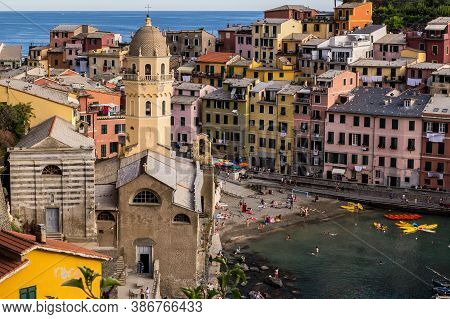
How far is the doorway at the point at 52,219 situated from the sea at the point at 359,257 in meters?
11.3

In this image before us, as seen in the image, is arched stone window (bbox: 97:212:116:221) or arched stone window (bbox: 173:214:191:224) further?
arched stone window (bbox: 173:214:191:224)

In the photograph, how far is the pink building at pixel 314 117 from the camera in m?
53.6

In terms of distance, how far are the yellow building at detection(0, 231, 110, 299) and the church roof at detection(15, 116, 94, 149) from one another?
10.4 m

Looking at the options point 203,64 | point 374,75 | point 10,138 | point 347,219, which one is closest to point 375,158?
point 347,219

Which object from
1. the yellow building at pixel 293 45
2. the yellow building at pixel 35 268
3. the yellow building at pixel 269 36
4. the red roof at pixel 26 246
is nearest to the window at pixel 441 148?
the yellow building at pixel 293 45

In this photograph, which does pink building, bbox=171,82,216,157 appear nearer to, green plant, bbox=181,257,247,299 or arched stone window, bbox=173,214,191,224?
arched stone window, bbox=173,214,191,224

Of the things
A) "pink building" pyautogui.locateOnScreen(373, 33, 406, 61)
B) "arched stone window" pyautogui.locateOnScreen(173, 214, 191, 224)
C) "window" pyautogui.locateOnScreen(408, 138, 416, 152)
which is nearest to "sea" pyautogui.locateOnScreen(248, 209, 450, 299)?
"window" pyautogui.locateOnScreen(408, 138, 416, 152)

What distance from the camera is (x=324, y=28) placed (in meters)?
74.6

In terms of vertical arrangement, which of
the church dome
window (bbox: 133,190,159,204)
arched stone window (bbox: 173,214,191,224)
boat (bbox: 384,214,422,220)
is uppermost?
the church dome

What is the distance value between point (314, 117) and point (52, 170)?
2803 centimetres

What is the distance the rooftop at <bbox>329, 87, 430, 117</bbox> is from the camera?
51.0 m

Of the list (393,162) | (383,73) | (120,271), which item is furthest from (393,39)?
(120,271)

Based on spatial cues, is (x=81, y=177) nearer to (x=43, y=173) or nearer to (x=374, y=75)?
(x=43, y=173)

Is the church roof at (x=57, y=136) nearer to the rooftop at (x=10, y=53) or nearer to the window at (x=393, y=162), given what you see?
the window at (x=393, y=162)
